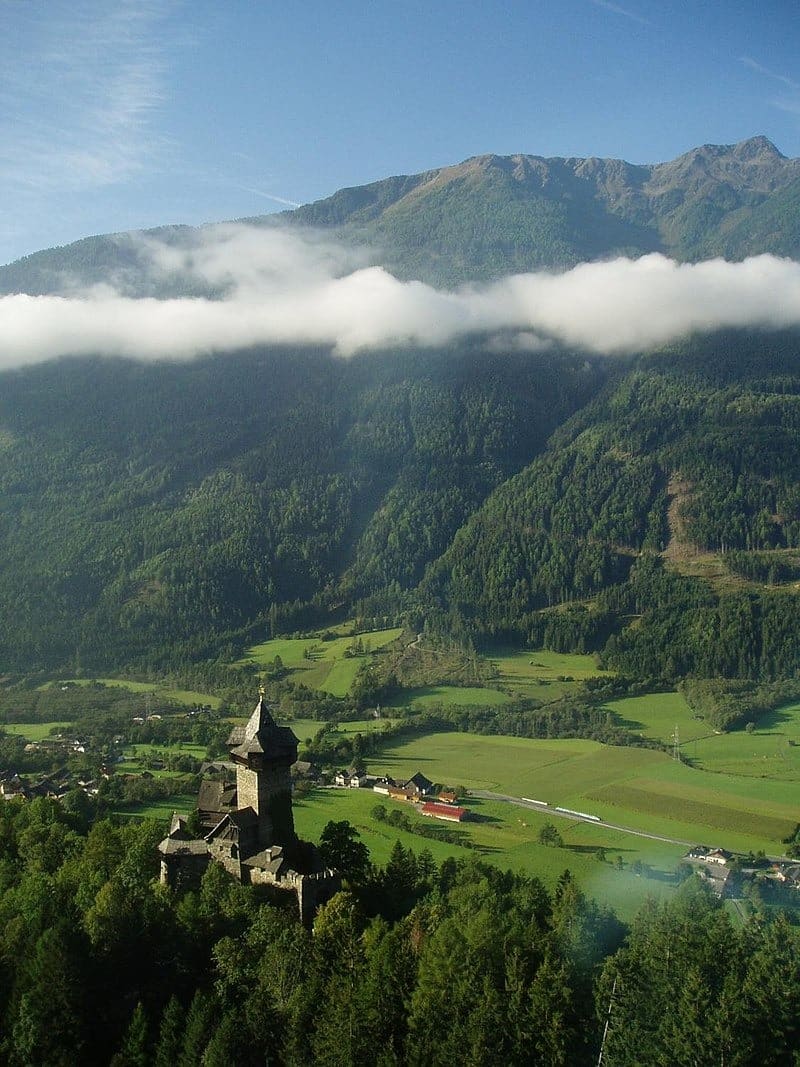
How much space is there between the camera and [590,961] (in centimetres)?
4181

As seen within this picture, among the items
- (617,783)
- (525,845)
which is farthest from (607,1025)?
(617,783)

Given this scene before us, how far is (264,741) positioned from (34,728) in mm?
72934

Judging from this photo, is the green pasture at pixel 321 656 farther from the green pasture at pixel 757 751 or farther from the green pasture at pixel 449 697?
the green pasture at pixel 757 751

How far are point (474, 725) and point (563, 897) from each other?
2594 inches

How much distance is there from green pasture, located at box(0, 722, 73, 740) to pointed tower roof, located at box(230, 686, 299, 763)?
64686 millimetres

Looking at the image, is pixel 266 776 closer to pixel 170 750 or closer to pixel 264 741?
pixel 264 741

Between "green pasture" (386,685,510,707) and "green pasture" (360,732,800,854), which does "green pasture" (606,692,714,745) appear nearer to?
"green pasture" (360,732,800,854)

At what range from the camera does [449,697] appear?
127500 millimetres

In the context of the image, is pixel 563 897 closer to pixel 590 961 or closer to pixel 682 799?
pixel 590 961

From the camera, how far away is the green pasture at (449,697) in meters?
124

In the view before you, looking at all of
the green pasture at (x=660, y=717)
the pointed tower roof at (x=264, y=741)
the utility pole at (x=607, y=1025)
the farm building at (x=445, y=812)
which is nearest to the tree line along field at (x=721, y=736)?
the green pasture at (x=660, y=717)

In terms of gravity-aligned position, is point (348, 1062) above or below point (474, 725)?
above

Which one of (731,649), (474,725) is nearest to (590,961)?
(474,725)

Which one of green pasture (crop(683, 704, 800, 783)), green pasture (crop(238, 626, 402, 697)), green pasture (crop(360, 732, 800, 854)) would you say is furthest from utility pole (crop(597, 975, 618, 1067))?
green pasture (crop(238, 626, 402, 697))
